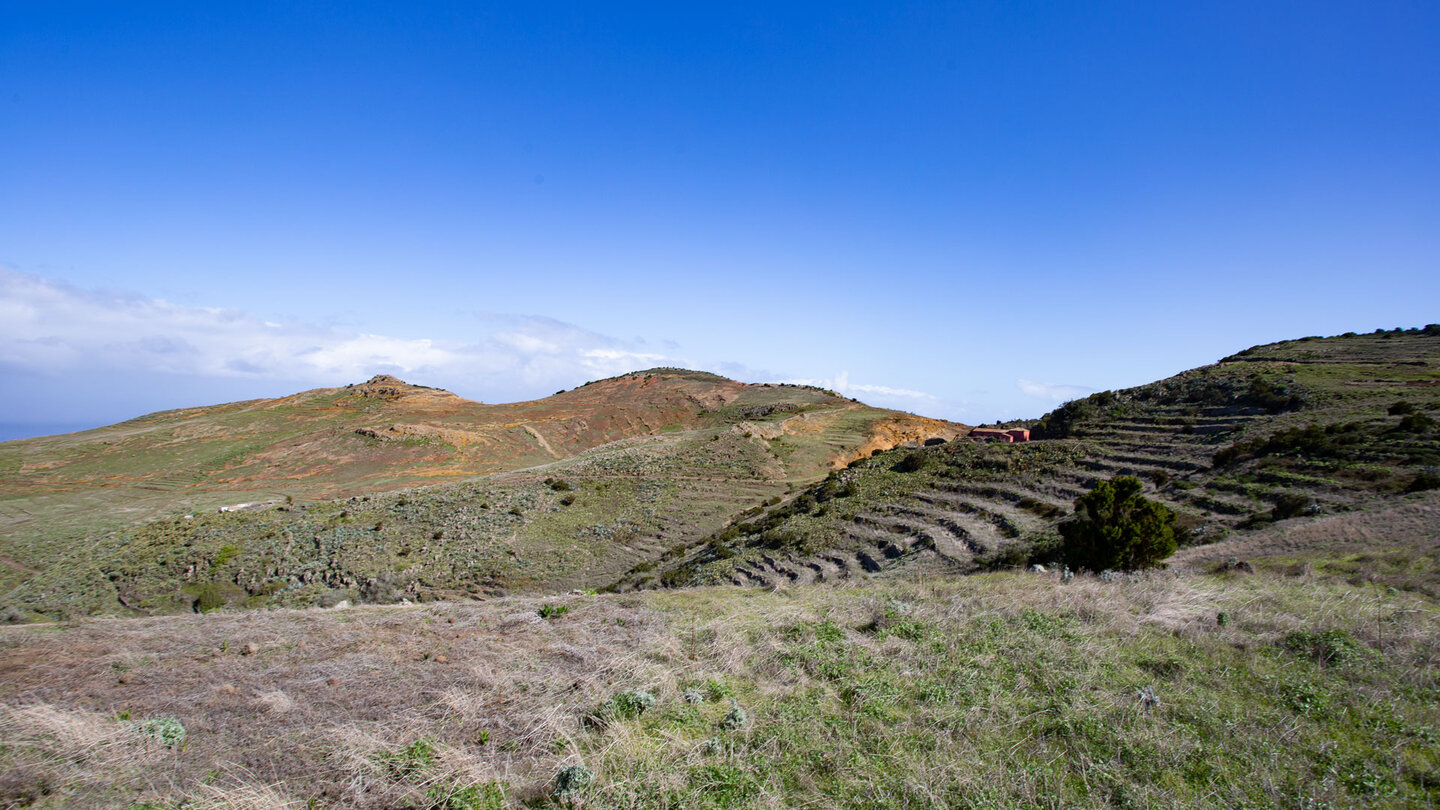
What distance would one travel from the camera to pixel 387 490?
39.7 metres

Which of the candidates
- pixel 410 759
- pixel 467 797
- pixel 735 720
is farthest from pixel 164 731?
pixel 735 720

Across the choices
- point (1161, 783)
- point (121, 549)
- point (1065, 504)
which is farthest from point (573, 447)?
point (1161, 783)

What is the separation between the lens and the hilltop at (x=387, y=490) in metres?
24.2

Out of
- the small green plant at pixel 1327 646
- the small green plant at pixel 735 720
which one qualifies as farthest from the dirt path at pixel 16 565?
the small green plant at pixel 1327 646

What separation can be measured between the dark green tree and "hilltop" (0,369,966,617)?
17.4 m

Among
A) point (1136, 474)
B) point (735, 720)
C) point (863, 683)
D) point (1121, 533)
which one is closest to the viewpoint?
point (735, 720)

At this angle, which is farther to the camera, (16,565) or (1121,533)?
(16,565)

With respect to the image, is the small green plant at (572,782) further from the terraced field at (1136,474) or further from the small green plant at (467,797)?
the terraced field at (1136,474)

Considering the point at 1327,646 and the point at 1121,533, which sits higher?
the point at 1121,533

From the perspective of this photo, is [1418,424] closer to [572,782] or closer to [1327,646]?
[1327,646]

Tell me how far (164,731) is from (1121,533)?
16222mm

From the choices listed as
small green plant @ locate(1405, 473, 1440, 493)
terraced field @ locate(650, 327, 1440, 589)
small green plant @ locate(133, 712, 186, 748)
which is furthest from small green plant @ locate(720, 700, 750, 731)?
small green plant @ locate(1405, 473, 1440, 493)

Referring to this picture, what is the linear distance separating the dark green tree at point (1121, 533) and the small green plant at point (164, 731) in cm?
1557

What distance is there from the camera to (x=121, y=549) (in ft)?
89.1
